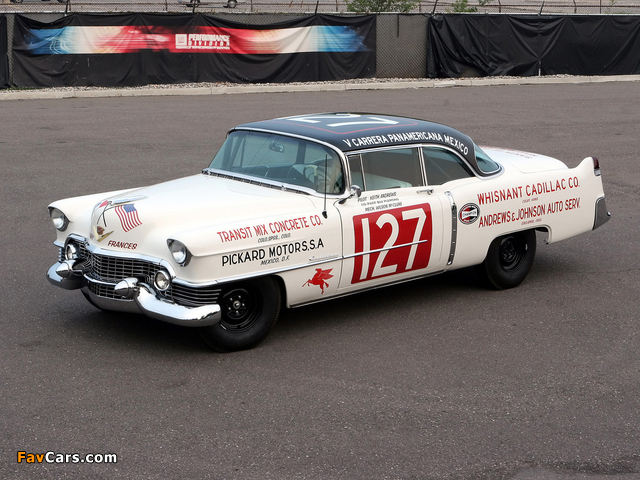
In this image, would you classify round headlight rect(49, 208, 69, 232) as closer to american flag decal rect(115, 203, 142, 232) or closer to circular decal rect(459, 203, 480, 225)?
american flag decal rect(115, 203, 142, 232)

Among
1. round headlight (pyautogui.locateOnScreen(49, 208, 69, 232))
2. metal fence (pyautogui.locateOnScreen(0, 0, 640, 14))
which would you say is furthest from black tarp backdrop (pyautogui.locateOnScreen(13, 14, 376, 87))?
round headlight (pyautogui.locateOnScreen(49, 208, 69, 232))

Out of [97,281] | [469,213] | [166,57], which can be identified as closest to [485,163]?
[469,213]

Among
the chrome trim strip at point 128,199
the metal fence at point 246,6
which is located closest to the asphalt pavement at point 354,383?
the chrome trim strip at point 128,199

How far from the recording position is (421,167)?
21.6ft

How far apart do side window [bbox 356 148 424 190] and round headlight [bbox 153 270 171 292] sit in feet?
5.64

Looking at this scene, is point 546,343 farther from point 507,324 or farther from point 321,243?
point 321,243

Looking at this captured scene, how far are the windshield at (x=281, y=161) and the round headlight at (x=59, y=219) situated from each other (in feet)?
4.38

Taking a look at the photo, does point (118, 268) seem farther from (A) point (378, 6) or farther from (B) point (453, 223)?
(A) point (378, 6)

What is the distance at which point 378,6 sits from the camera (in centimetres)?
2628

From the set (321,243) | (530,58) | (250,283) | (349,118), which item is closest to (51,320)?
(250,283)

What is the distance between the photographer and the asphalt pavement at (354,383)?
4.23 metres

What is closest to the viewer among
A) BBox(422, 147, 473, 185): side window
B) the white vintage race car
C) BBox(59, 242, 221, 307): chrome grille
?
BBox(59, 242, 221, 307): chrome grille

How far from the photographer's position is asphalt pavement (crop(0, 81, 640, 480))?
13.9 feet

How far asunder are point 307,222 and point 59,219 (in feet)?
6.81
